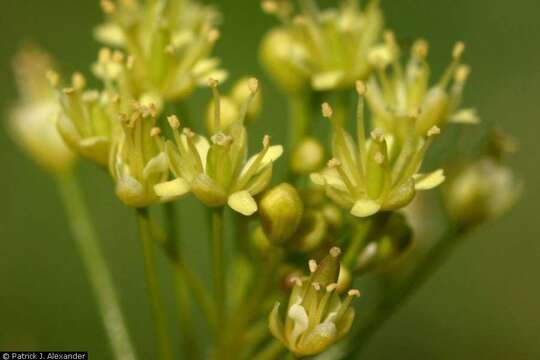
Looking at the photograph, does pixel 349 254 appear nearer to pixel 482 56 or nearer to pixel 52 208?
pixel 52 208

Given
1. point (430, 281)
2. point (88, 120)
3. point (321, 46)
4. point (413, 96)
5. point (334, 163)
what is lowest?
point (334, 163)

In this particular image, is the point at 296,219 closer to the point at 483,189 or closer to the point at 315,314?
the point at 315,314

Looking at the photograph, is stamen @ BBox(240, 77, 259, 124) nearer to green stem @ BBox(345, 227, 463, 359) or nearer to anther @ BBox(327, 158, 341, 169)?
anther @ BBox(327, 158, 341, 169)

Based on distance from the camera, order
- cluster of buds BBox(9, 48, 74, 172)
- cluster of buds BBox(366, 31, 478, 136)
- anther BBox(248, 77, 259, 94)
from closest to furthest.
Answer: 1. anther BBox(248, 77, 259, 94)
2. cluster of buds BBox(366, 31, 478, 136)
3. cluster of buds BBox(9, 48, 74, 172)

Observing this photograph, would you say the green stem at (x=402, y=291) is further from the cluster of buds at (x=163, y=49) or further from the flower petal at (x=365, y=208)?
the cluster of buds at (x=163, y=49)

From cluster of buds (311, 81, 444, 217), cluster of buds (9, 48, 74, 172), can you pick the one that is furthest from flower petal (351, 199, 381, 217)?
cluster of buds (9, 48, 74, 172)

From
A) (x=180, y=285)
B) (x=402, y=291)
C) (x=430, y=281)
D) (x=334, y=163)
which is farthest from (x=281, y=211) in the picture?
(x=430, y=281)

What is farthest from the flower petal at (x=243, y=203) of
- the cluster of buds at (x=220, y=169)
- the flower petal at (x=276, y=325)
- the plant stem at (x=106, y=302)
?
the plant stem at (x=106, y=302)
